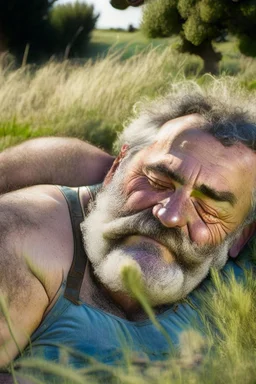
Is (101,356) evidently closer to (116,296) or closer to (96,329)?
(96,329)

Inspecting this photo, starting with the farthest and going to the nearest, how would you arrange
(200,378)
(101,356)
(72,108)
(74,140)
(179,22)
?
(179,22), (72,108), (74,140), (101,356), (200,378)

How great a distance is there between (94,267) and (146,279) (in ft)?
0.89

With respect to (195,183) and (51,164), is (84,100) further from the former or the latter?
(195,183)

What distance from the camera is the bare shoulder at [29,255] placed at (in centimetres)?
231

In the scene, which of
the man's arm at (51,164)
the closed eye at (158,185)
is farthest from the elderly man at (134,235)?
the man's arm at (51,164)

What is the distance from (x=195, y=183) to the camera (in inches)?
112

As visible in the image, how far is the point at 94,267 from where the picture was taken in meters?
2.78

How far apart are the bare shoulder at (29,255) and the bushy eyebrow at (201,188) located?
41cm

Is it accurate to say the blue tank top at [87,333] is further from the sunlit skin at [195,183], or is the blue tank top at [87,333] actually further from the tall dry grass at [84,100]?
the tall dry grass at [84,100]

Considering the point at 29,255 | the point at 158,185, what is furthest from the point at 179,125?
the point at 29,255

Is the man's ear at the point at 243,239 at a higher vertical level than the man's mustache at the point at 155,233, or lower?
lower

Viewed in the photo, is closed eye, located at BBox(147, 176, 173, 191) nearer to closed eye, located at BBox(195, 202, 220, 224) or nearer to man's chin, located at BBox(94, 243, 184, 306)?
closed eye, located at BBox(195, 202, 220, 224)

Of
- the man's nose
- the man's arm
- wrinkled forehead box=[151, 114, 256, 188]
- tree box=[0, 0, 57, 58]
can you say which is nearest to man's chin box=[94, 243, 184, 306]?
the man's nose

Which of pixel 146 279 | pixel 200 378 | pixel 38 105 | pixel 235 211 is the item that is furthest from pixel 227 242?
pixel 38 105
